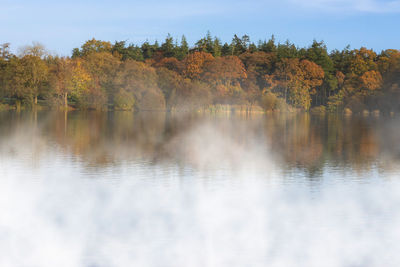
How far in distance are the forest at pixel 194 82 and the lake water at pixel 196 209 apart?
203ft

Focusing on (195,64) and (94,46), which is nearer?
(195,64)

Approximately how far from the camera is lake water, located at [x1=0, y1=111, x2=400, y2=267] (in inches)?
323

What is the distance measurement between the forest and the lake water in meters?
61.9

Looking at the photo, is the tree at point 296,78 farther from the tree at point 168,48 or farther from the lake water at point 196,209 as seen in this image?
the lake water at point 196,209

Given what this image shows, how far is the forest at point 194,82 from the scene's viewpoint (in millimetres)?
79875

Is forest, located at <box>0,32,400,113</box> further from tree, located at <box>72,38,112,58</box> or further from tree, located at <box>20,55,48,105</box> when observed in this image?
tree, located at <box>72,38,112,58</box>

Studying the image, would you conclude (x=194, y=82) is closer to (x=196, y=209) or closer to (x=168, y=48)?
(x=168, y=48)

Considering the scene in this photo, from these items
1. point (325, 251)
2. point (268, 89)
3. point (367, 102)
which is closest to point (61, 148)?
point (325, 251)

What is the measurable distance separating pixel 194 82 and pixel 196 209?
248ft

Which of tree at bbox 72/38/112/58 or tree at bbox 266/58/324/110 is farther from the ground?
tree at bbox 72/38/112/58

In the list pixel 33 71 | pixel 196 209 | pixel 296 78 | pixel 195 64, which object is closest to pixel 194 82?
pixel 195 64

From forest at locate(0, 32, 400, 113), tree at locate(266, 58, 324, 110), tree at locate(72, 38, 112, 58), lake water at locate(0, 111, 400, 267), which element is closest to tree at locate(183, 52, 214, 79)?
forest at locate(0, 32, 400, 113)

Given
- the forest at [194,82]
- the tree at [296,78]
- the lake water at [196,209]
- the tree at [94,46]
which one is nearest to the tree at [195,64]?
the forest at [194,82]

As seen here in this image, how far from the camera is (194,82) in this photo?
→ 85.8 metres
